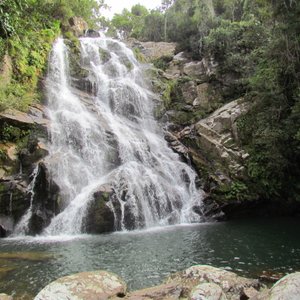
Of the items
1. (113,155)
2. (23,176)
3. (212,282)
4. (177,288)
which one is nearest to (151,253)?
(177,288)

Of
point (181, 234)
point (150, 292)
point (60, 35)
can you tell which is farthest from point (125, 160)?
Answer: point (60, 35)

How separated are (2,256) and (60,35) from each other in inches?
818

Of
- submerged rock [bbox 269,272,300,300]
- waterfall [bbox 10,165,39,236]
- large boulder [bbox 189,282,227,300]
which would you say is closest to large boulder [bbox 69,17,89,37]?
waterfall [bbox 10,165,39,236]

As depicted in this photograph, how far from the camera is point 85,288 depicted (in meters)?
6.66

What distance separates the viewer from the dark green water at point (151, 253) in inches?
356

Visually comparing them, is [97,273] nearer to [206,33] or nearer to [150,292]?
[150,292]

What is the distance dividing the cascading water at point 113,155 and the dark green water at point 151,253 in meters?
1.45

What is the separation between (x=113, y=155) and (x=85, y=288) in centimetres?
1166

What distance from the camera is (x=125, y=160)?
18219 millimetres

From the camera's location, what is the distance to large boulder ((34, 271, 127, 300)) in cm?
634

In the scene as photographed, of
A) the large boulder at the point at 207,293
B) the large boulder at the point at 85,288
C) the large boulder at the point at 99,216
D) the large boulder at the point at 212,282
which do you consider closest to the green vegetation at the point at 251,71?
the large boulder at the point at 99,216

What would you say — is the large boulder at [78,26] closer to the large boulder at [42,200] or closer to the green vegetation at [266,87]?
the green vegetation at [266,87]

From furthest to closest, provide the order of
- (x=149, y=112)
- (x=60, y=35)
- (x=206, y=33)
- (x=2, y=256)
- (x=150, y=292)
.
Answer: (x=206, y=33) → (x=60, y=35) → (x=149, y=112) → (x=2, y=256) → (x=150, y=292)

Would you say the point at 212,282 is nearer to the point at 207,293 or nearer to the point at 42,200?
the point at 207,293
